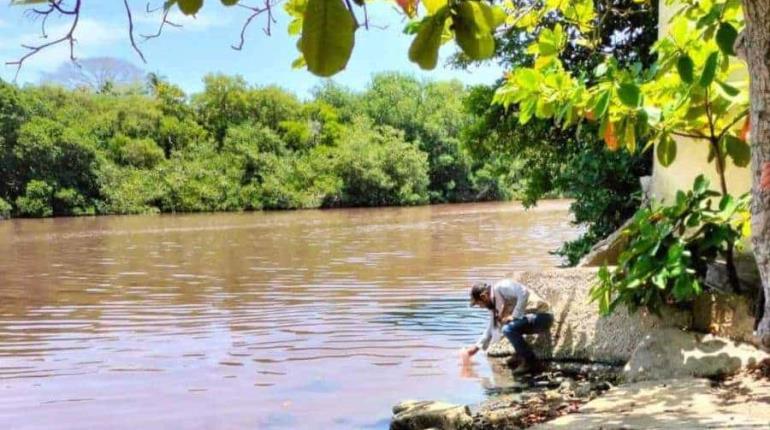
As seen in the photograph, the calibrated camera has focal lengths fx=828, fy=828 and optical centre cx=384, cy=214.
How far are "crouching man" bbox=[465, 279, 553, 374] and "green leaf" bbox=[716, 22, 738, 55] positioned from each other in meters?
4.08

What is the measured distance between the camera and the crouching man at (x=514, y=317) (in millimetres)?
7207

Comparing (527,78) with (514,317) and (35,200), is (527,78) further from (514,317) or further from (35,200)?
(35,200)

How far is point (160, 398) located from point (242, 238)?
18.1 meters

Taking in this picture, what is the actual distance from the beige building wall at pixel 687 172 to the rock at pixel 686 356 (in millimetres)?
1445

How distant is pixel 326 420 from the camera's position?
593 centimetres

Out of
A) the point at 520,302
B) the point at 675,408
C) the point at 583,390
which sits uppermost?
the point at 520,302

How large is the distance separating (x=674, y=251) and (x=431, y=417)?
2.28m

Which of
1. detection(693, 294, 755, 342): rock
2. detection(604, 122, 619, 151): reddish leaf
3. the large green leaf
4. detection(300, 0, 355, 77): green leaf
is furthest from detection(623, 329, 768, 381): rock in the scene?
detection(300, 0, 355, 77): green leaf

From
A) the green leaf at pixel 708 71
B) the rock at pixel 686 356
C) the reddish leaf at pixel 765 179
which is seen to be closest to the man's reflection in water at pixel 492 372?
the rock at pixel 686 356

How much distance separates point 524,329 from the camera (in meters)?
7.23

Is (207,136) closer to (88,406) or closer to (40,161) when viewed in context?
(40,161)

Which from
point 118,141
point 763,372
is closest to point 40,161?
point 118,141

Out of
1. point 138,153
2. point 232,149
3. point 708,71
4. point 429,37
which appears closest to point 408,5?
point 429,37

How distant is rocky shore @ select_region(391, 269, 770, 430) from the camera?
481 centimetres
